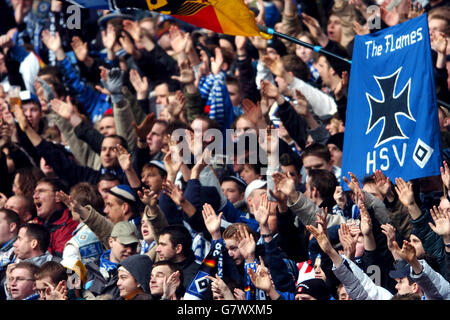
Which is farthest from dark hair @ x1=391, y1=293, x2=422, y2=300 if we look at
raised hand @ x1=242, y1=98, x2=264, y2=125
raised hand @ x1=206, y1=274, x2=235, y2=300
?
raised hand @ x1=242, y1=98, x2=264, y2=125

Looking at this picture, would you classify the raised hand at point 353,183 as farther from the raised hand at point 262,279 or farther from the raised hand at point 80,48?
the raised hand at point 80,48

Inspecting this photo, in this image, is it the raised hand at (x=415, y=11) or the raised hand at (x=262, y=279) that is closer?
the raised hand at (x=262, y=279)

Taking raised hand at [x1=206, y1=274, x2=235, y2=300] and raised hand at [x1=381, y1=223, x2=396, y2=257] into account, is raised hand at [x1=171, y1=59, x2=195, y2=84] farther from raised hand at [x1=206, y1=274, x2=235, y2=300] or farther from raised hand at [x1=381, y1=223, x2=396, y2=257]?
raised hand at [x1=381, y1=223, x2=396, y2=257]

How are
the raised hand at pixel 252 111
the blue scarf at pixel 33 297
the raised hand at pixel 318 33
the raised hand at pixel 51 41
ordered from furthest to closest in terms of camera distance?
the raised hand at pixel 51 41, the raised hand at pixel 318 33, the raised hand at pixel 252 111, the blue scarf at pixel 33 297

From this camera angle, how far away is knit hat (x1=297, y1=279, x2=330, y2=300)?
799 cm

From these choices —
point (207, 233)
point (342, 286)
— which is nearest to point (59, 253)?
Result: point (207, 233)

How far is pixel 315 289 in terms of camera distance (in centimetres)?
802

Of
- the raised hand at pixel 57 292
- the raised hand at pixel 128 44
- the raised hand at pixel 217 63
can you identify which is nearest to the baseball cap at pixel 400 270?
the raised hand at pixel 57 292

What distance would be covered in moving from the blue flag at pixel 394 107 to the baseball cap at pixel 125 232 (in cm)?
219

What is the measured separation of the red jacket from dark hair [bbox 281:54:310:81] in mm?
2795

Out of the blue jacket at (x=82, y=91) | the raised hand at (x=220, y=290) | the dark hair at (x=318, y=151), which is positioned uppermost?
the blue jacket at (x=82, y=91)

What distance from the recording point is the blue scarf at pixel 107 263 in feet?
30.9

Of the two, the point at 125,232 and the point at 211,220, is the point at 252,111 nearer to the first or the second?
the point at 125,232
